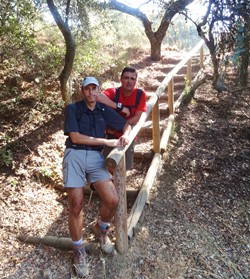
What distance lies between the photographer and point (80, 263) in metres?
3.39

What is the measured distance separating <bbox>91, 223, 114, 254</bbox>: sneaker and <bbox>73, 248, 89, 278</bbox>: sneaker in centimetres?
28

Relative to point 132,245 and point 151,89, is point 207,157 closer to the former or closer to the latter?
point 132,245

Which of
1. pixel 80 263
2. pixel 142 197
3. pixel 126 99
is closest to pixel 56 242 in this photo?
pixel 80 263

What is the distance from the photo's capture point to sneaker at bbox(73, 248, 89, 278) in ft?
11.0

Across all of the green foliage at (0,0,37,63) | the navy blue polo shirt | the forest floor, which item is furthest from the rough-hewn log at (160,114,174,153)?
the green foliage at (0,0,37,63)

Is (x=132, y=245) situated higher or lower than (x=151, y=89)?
lower

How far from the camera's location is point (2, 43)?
5387 mm

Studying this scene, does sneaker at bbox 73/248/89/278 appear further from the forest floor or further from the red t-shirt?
the red t-shirt

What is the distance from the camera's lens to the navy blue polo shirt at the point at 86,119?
3349 millimetres

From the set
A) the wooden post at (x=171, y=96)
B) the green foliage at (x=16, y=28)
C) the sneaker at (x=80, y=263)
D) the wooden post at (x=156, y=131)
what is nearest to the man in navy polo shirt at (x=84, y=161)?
the sneaker at (x=80, y=263)

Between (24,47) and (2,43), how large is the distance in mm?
381

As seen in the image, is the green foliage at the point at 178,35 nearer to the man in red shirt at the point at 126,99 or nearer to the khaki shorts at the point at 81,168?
the man in red shirt at the point at 126,99

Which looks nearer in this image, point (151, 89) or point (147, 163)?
point (147, 163)

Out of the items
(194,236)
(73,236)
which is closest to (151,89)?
(194,236)
